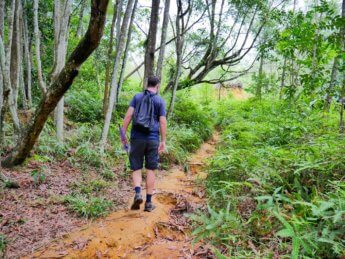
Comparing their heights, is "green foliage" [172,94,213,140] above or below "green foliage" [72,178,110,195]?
above

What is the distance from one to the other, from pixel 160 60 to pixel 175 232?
18.9ft

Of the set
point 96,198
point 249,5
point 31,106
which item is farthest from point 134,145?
point 249,5

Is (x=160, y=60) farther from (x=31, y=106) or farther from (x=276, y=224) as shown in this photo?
(x=276, y=224)

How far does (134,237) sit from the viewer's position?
3734mm

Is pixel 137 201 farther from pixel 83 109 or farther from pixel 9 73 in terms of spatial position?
pixel 83 109

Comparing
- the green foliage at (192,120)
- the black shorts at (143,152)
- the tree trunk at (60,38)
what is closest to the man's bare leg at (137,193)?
the black shorts at (143,152)

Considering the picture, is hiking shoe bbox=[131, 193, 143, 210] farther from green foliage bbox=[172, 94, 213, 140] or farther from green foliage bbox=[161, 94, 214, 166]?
green foliage bbox=[172, 94, 213, 140]

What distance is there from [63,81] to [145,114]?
1.27 metres

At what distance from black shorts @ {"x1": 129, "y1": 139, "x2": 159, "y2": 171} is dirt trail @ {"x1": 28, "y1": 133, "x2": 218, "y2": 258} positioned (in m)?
0.71

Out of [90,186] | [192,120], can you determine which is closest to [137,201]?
[90,186]

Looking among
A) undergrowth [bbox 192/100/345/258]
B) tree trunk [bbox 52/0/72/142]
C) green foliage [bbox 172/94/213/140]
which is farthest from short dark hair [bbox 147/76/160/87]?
green foliage [bbox 172/94/213/140]

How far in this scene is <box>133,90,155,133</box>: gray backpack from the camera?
14.5 feet

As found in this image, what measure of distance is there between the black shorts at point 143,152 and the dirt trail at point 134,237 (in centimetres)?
71

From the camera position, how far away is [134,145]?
14.9ft
